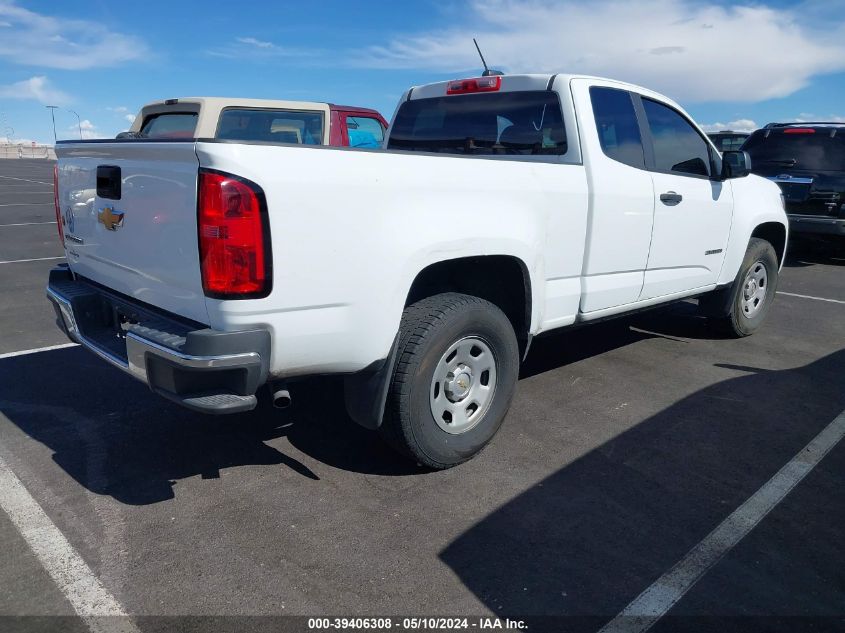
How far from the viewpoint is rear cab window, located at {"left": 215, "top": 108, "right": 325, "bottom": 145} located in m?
6.97

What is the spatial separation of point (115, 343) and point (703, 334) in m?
4.94

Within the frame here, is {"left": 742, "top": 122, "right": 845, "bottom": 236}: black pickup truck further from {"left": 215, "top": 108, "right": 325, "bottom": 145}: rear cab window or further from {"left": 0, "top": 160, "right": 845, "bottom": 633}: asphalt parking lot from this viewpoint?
{"left": 215, "top": 108, "right": 325, "bottom": 145}: rear cab window

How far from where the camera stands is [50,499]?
3.07 metres

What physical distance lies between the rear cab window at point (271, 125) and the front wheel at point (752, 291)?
4294mm

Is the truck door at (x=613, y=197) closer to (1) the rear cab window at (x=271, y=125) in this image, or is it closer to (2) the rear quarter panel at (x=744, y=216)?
(2) the rear quarter panel at (x=744, y=216)

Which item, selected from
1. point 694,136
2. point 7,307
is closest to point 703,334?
point 694,136

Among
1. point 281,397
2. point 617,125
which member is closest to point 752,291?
point 617,125

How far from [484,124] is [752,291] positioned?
10.3ft

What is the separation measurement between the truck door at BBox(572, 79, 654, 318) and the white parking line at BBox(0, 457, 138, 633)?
286 cm

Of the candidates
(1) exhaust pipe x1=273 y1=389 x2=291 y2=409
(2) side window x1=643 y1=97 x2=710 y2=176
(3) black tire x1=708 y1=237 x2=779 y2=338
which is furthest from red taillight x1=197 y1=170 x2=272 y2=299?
(3) black tire x1=708 y1=237 x2=779 y2=338

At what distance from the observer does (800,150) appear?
9.70 m

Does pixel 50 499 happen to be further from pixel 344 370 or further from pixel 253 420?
pixel 344 370

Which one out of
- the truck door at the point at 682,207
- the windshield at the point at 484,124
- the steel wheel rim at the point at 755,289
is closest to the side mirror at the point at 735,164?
the truck door at the point at 682,207

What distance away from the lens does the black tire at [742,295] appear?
564 cm
